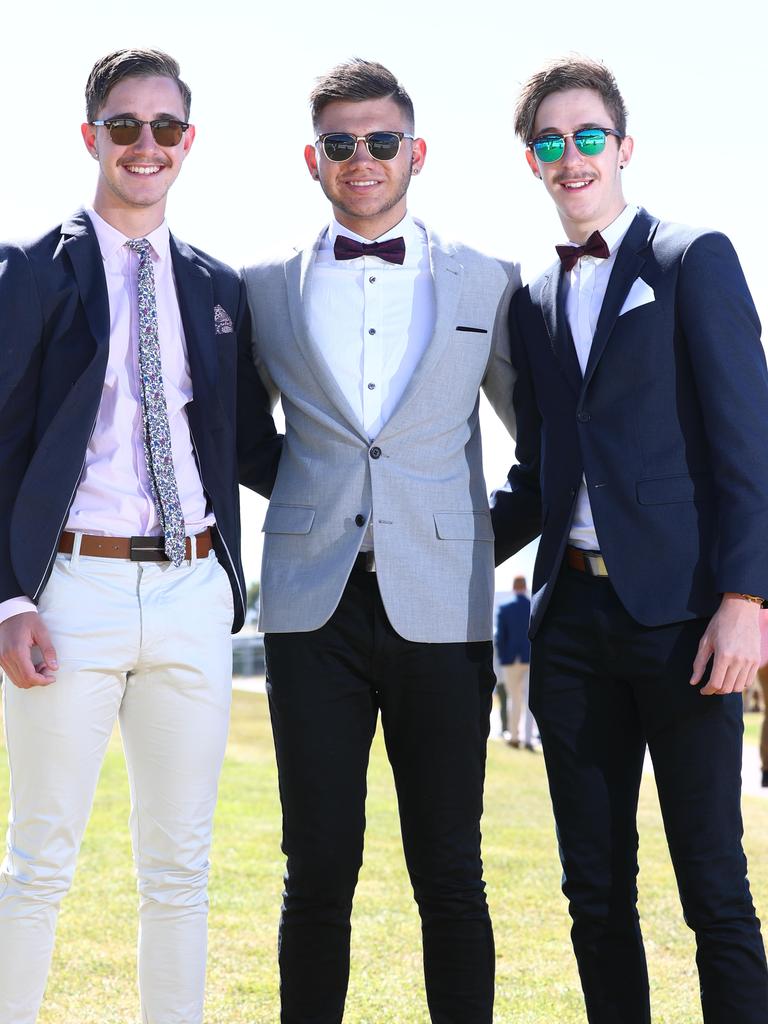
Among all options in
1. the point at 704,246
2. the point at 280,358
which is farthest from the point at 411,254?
the point at 704,246

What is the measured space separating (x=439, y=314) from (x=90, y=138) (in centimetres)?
102

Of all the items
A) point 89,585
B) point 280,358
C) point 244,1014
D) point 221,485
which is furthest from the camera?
point 244,1014

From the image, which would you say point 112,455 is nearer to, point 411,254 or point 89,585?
point 89,585

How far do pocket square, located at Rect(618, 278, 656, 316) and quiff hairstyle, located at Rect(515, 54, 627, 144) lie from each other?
0.48m

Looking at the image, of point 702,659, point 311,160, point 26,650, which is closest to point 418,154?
point 311,160

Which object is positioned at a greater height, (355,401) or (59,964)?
(355,401)

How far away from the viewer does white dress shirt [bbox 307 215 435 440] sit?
10.8 ft

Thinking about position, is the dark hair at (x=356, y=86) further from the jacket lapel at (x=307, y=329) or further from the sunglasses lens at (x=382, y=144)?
the jacket lapel at (x=307, y=329)

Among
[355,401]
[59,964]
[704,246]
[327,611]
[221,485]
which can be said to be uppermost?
[704,246]

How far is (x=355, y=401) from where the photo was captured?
129 inches

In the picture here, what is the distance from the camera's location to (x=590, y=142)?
3123 millimetres

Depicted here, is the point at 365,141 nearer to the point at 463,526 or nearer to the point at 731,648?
the point at 463,526

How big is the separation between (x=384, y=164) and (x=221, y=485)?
39.0 inches

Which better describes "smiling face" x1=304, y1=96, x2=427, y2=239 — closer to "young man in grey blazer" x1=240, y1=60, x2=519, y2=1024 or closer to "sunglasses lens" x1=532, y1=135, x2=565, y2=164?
"young man in grey blazer" x1=240, y1=60, x2=519, y2=1024
